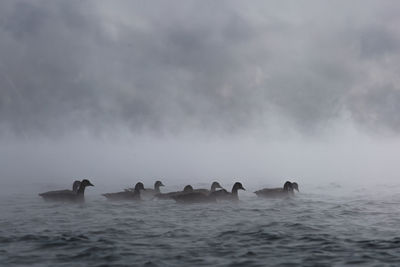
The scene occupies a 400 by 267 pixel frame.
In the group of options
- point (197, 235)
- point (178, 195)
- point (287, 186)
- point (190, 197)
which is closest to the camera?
point (197, 235)

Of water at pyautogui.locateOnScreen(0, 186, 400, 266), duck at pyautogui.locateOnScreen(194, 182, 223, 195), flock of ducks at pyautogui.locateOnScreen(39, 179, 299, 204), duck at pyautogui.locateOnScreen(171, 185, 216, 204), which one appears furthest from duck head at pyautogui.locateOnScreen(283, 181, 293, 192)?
duck at pyautogui.locateOnScreen(171, 185, 216, 204)

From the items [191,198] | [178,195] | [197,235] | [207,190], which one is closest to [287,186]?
[207,190]

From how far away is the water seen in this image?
14969 mm

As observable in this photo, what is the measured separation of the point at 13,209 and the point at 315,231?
16.0 m

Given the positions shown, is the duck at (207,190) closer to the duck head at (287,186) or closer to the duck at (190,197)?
the duck at (190,197)

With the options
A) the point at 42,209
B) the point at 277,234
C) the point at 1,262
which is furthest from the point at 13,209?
the point at 277,234

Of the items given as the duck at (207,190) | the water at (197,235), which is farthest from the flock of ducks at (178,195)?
the water at (197,235)

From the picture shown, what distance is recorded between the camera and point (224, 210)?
27.2m

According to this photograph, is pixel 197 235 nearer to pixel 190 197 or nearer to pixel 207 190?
pixel 190 197

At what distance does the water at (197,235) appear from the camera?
1497cm

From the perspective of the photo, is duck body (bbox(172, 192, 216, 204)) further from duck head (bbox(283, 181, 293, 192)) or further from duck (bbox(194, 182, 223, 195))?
duck head (bbox(283, 181, 293, 192))

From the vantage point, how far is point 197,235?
1873cm

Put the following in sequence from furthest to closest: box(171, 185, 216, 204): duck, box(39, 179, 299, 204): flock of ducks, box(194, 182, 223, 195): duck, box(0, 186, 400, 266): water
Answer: box(194, 182, 223, 195): duck < box(39, 179, 299, 204): flock of ducks < box(171, 185, 216, 204): duck < box(0, 186, 400, 266): water

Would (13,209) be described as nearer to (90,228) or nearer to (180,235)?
(90,228)
